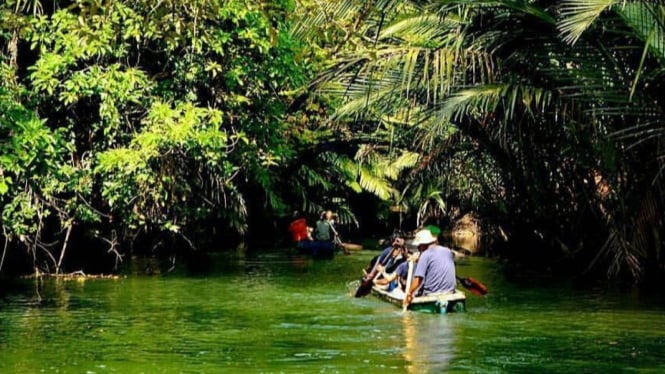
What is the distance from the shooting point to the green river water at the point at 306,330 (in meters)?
12.5

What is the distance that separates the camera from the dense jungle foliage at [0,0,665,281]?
1738 centimetres

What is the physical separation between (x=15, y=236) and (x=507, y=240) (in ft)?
40.5

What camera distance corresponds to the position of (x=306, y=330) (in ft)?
50.4

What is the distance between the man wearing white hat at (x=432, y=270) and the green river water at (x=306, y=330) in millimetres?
465

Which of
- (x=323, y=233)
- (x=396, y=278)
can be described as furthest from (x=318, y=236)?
(x=396, y=278)

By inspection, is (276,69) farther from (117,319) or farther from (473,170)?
(117,319)

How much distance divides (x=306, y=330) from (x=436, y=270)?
2511mm

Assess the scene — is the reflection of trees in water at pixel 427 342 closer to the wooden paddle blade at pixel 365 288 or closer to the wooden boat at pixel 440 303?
the wooden boat at pixel 440 303

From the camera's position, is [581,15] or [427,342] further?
[581,15]

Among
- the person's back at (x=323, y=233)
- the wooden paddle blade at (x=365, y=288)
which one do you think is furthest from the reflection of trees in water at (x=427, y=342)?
the person's back at (x=323, y=233)

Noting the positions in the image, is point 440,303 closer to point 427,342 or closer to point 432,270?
point 432,270

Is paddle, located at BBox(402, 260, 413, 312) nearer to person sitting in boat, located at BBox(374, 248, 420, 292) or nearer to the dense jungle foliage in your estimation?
person sitting in boat, located at BBox(374, 248, 420, 292)

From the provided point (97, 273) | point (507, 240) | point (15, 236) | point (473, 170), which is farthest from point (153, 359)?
point (507, 240)

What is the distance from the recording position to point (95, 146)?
22.3 metres
